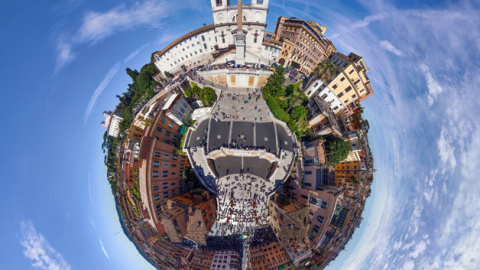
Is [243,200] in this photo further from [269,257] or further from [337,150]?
[337,150]

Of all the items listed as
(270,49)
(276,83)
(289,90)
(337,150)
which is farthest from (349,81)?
(270,49)

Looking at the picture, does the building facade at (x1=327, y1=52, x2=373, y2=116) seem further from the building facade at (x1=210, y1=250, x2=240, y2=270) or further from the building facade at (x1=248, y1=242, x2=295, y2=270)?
the building facade at (x1=210, y1=250, x2=240, y2=270)

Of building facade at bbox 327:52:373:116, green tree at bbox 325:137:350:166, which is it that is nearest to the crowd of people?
green tree at bbox 325:137:350:166

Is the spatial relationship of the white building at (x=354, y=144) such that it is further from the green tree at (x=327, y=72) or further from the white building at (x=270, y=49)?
the white building at (x=270, y=49)

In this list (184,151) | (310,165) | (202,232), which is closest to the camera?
(202,232)

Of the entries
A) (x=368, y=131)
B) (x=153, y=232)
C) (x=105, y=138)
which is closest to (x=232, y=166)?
(x=153, y=232)

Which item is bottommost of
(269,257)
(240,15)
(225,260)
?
(225,260)

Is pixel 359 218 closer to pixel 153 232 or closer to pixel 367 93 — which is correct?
pixel 367 93
